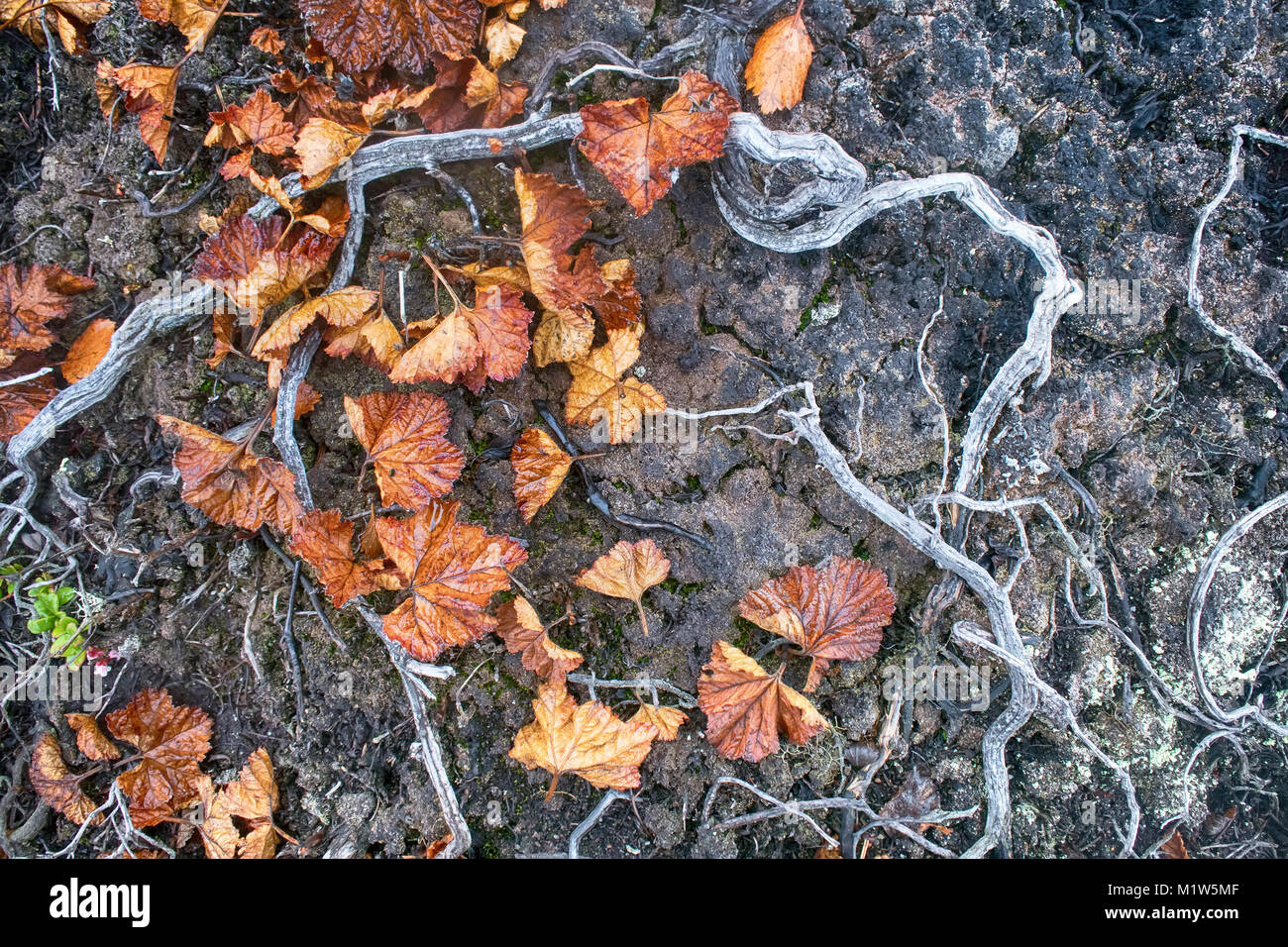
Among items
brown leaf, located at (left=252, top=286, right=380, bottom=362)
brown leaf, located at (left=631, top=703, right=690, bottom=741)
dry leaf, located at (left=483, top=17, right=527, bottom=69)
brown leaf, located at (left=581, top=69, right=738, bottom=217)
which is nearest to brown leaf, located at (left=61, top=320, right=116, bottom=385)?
brown leaf, located at (left=252, top=286, right=380, bottom=362)

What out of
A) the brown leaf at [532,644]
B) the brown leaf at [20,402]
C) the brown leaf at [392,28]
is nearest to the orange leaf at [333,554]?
the brown leaf at [532,644]

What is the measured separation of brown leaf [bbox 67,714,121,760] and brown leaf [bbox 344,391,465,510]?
4.89 ft

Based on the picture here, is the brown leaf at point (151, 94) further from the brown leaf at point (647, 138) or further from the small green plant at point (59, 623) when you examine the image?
the small green plant at point (59, 623)

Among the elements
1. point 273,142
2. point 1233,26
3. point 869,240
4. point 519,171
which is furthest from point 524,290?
point 1233,26

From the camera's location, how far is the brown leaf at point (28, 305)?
2885mm

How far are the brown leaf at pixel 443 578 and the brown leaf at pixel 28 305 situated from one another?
1.50m

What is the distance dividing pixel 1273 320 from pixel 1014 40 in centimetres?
143

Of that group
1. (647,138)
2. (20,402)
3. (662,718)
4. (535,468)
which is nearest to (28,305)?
(20,402)

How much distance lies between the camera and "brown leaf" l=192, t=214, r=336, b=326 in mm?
2723

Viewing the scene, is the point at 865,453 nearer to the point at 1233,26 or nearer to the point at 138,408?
the point at 1233,26

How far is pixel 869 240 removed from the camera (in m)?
2.91

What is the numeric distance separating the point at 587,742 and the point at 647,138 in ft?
6.92

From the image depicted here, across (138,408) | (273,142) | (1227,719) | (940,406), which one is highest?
(273,142)

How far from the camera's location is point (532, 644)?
8.99 feet
